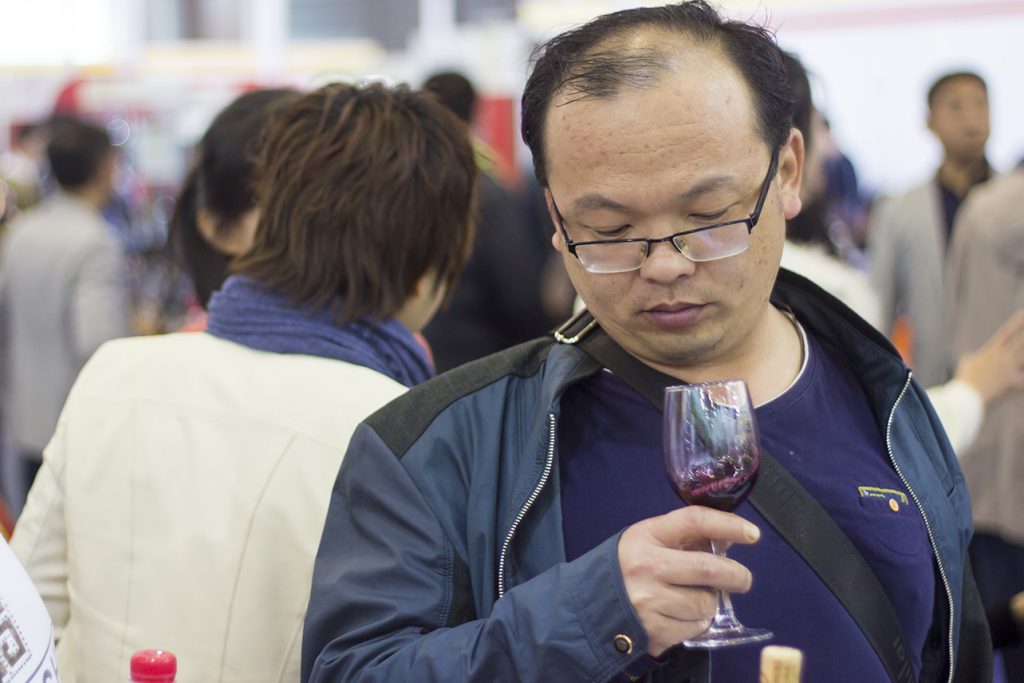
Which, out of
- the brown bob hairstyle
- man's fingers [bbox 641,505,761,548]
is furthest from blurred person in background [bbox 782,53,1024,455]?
man's fingers [bbox 641,505,761,548]

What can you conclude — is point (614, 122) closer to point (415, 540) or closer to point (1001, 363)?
point (415, 540)

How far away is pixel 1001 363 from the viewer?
239 cm

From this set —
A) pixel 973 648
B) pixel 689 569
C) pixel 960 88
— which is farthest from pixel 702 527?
pixel 960 88

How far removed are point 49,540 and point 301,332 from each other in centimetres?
50

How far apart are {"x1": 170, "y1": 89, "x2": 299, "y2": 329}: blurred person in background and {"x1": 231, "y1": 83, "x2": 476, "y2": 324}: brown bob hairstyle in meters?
0.38

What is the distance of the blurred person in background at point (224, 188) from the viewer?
8.52 ft

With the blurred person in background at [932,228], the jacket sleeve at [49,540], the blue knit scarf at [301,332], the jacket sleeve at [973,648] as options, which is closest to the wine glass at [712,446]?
the jacket sleeve at [973,648]

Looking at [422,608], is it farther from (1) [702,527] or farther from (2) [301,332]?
(2) [301,332]

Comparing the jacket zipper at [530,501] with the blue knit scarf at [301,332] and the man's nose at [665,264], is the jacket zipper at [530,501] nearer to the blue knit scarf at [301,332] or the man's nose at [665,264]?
the man's nose at [665,264]

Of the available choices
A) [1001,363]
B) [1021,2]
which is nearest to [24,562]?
[1001,363]

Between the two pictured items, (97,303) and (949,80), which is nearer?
(97,303)

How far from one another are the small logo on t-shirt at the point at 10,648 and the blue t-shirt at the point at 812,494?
1.97 ft

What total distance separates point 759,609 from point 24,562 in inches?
45.6

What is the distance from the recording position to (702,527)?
50.8 inches
